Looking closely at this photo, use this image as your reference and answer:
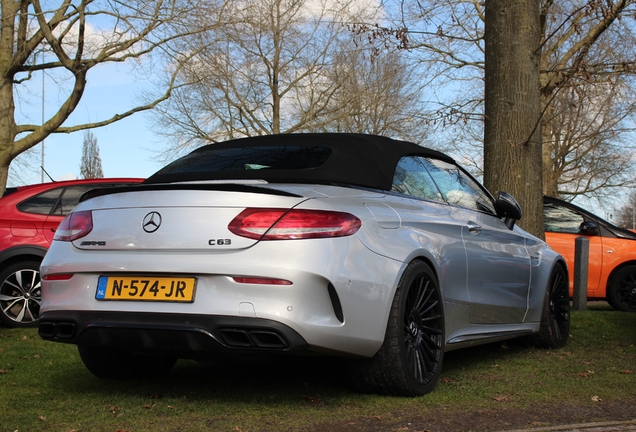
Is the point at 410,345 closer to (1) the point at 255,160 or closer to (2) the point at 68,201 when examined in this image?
(1) the point at 255,160

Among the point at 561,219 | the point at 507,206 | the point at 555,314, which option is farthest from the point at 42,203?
the point at 561,219

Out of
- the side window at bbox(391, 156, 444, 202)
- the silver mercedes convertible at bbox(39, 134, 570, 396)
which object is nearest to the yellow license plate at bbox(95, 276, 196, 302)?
the silver mercedes convertible at bbox(39, 134, 570, 396)

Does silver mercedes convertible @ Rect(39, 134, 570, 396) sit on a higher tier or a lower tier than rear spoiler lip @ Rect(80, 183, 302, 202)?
lower

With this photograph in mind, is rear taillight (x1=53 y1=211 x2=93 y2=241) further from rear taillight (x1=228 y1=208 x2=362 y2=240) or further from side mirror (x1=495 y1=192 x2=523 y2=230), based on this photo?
side mirror (x1=495 y1=192 x2=523 y2=230)

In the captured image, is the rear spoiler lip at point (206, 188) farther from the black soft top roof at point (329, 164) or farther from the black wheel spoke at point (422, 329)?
the black wheel spoke at point (422, 329)

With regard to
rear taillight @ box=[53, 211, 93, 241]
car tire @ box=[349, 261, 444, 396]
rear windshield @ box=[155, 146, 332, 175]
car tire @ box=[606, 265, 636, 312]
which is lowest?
car tire @ box=[606, 265, 636, 312]

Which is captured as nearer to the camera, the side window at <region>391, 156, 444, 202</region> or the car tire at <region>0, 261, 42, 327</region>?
the side window at <region>391, 156, 444, 202</region>

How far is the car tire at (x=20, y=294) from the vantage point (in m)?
8.91

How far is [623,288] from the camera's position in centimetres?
1167

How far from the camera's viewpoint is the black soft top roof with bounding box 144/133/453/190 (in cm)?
462

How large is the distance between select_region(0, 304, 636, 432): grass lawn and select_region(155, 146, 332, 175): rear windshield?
48.2 inches

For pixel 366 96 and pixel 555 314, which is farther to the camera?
pixel 366 96

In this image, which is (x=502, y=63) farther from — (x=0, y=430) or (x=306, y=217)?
(x=0, y=430)

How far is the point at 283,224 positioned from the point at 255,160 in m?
1.04
